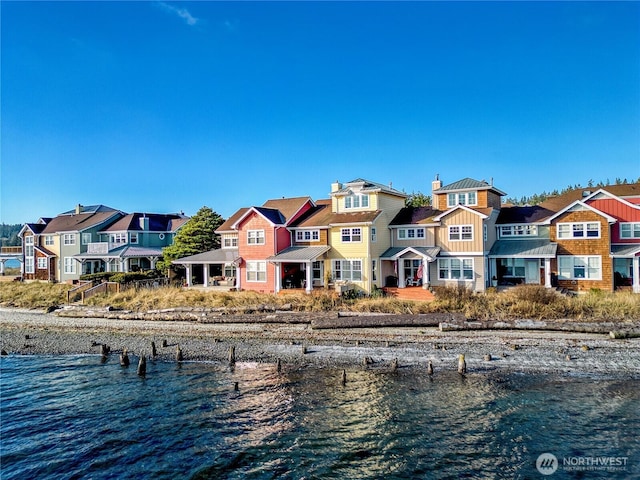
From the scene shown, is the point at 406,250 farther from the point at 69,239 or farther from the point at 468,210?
the point at 69,239

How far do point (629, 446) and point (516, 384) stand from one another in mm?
4482

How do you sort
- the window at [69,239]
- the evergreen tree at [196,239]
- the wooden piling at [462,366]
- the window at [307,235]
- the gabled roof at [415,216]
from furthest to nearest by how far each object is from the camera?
the window at [69,239] < the evergreen tree at [196,239] < the window at [307,235] < the gabled roof at [415,216] < the wooden piling at [462,366]

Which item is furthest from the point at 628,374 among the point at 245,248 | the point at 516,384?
the point at 245,248

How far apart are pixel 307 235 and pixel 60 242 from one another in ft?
105

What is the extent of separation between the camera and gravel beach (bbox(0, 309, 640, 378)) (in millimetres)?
A: 18516

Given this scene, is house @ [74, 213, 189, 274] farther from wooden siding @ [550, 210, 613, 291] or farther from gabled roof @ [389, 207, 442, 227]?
wooden siding @ [550, 210, 613, 291]

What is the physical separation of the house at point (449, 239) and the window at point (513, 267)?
1790 millimetres

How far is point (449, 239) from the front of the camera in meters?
32.2

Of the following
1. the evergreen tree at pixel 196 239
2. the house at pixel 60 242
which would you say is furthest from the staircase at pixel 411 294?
the house at pixel 60 242

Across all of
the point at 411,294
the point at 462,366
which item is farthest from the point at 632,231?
the point at 462,366

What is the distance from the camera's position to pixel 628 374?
672 inches

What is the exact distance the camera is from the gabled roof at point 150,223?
48656 millimetres

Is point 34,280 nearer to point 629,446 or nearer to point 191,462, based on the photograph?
point 191,462

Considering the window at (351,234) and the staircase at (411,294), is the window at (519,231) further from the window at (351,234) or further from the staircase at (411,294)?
the window at (351,234)
